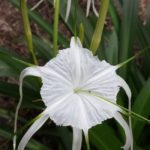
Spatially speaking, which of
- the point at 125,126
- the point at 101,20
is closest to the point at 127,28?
the point at 101,20

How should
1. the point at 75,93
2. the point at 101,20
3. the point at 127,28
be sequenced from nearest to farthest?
the point at 75,93 → the point at 101,20 → the point at 127,28

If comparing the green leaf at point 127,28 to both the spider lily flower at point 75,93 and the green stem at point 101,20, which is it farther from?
the spider lily flower at point 75,93

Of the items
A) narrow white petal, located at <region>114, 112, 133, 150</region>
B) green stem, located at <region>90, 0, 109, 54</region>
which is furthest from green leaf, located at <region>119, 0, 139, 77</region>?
narrow white petal, located at <region>114, 112, 133, 150</region>

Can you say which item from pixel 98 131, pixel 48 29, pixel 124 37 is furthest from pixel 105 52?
pixel 98 131

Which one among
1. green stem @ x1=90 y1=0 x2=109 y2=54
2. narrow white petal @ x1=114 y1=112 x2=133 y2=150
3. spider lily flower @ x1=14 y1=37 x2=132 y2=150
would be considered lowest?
narrow white petal @ x1=114 y1=112 x2=133 y2=150

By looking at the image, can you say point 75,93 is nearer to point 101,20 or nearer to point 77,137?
point 77,137

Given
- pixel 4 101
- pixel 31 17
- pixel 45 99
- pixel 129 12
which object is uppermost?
pixel 31 17

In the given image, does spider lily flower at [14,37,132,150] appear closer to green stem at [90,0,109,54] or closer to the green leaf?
green stem at [90,0,109,54]

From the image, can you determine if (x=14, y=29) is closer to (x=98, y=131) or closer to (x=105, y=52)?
(x=105, y=52)
